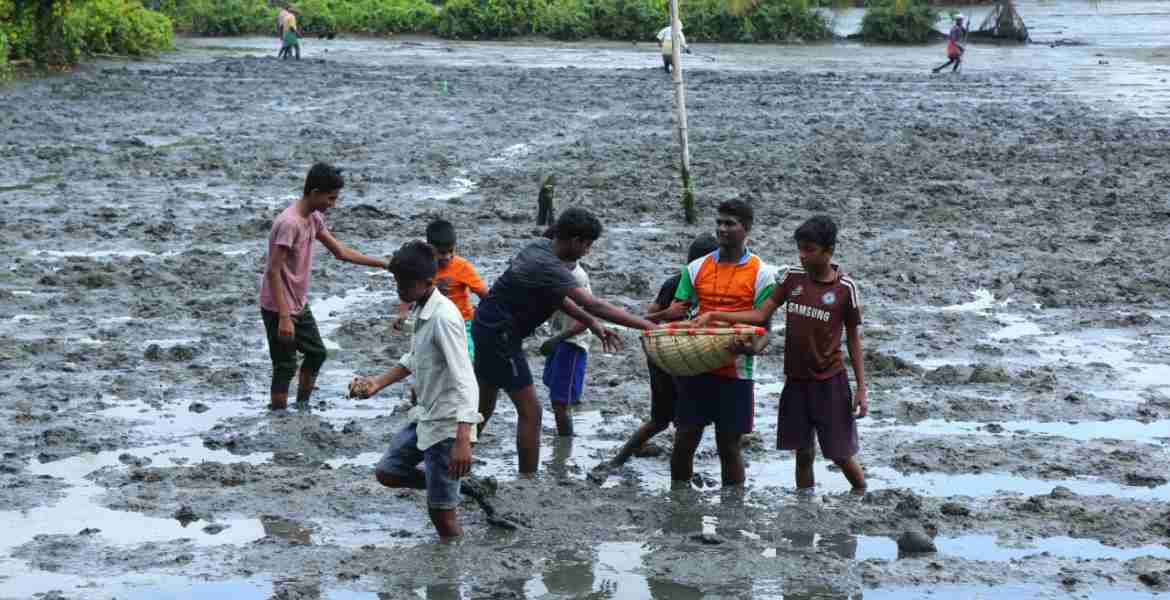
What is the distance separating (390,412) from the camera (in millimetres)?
8812

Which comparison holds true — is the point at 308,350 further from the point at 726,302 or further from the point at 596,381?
the point at 726,302

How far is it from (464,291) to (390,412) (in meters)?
1.09

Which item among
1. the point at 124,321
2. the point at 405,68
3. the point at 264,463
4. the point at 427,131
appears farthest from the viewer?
the point at 405,68

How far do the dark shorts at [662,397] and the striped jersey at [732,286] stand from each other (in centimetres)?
64

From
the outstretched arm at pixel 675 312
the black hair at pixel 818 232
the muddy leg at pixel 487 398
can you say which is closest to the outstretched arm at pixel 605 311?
the outstretched arm at pixel 675 312

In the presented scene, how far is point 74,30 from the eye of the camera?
113 feet

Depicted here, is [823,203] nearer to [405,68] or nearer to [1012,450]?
[1012,450]

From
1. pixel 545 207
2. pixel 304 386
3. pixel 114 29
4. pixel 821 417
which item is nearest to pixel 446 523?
pixel 821 417

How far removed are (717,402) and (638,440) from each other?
791mm

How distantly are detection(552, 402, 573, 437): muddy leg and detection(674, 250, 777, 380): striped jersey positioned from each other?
1.45 metres

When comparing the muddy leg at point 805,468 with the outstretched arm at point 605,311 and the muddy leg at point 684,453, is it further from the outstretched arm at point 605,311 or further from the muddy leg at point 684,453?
the outstretched arm at point 605,311

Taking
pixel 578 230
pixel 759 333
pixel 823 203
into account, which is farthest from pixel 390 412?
pixel 823 203

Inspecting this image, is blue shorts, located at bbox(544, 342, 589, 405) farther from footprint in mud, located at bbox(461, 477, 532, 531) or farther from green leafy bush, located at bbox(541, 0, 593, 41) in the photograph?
green leafy bush, located at bbox(541, 0, 593, 41)

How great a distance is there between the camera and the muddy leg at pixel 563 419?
8.30 metres
